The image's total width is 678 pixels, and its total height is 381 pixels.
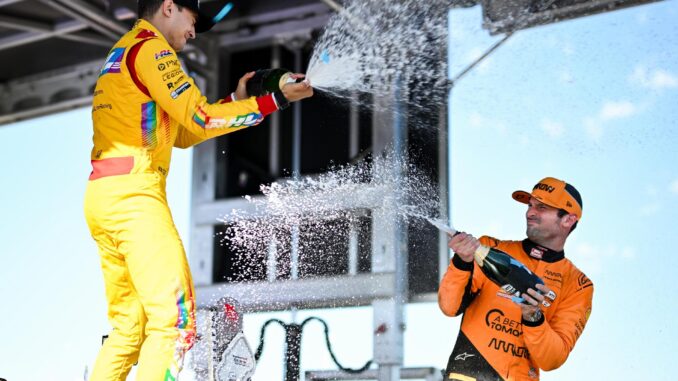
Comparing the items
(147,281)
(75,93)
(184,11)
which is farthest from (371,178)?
(147,281)

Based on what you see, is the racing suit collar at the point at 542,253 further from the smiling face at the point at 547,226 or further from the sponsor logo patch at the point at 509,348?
the sponsor logo patch at the point at 509,348

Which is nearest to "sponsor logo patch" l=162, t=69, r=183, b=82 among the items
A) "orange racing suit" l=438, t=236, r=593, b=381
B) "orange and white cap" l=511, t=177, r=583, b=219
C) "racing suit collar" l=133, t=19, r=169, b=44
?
"racing suit collar" l=133, t=19, r=169, b=44

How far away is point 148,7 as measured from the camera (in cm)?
344

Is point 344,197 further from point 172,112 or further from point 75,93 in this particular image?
point 172,112

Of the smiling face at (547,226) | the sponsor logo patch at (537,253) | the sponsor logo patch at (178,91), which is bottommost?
the sponsor logo patch at (537,253)

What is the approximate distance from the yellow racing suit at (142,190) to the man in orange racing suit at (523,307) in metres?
1.01

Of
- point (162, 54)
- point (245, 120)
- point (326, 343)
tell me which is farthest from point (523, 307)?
point (326, 343)

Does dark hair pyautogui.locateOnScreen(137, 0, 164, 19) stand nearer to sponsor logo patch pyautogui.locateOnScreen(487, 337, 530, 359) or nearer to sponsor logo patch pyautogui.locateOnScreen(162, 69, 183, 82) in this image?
sponsor logo patch pyautogui.locateOnScreen(162, 69, 183, 82)

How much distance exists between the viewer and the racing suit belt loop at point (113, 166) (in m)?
3.16

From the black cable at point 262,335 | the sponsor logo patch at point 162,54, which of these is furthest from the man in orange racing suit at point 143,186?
the black cable at point 262,335

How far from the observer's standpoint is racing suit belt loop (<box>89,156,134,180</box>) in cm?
316

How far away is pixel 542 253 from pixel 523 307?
0.46 meters

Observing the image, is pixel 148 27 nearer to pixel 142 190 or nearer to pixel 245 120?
pixel 245 120

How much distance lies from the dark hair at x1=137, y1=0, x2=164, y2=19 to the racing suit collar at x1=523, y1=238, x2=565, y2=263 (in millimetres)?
1624
